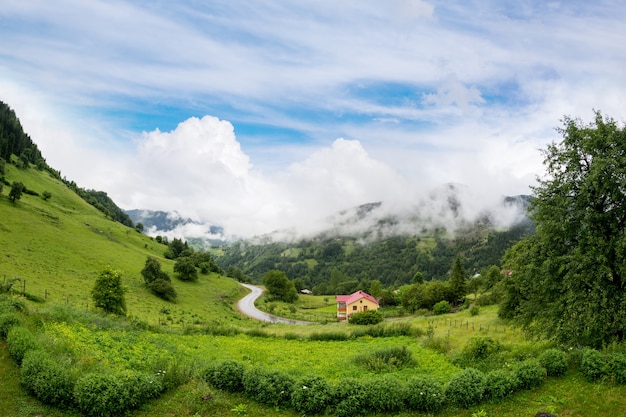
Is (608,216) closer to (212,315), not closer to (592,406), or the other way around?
(592,406)

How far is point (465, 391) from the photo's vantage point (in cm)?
1357

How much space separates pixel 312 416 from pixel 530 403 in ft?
26.7

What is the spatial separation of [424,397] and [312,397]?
13.6 feet

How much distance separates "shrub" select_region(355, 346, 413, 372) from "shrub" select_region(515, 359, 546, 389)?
8.61 m

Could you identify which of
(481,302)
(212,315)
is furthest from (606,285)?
(212,315)

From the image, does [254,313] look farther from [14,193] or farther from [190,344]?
[14,193]

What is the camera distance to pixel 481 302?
220 ft

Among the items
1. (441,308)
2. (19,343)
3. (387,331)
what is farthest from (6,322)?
(441,308)

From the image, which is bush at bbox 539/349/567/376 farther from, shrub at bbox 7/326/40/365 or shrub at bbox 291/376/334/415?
shrub at bbox 7/326/40/365

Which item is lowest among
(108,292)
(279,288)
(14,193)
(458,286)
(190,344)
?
(279,288)

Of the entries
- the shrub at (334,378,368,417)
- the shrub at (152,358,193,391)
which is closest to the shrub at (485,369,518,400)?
the shrub at (334,378,368,417)

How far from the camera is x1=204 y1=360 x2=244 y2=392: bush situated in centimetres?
1500

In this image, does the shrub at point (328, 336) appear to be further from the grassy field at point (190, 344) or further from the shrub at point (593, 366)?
the shrub at point (593, 366)

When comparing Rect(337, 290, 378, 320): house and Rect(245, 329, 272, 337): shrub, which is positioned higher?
Rect(245, 329, 272, 337): shrub
